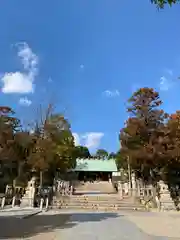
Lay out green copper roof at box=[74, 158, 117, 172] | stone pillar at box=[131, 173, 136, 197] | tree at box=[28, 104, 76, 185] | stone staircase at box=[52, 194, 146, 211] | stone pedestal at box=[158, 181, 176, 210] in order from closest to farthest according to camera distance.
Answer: stone pedestal at box=[158, 181, 176, 210] → stone staircase at box=[52, 194, 146, 211] → stone pillar at box=[131, 173, 136, 197] → tree at box=[28, 104, 76, 185] → green copper roof at box=[74, 158, 117, 172]

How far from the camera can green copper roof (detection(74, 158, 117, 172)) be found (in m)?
57.8

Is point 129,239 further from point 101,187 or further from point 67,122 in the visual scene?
point 101,187

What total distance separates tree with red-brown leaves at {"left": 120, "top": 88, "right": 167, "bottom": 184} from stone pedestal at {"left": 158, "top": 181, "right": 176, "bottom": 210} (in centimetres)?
632

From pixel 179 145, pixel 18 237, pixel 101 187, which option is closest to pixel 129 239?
pixel 18 237

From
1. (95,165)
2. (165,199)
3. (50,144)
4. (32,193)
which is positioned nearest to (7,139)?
(50,144)

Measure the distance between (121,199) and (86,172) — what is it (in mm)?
33452

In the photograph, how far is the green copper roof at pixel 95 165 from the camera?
57.8 metres

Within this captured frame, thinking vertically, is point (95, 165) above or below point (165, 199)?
above

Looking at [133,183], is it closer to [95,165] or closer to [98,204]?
[98,204]

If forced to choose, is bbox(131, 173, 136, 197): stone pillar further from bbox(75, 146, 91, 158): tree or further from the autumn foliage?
bbox(75, 146, 91, 158): tree

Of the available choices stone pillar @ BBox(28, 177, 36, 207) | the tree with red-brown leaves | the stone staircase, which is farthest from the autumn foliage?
stone pillar @ BBox(28, 177, 36, 207)

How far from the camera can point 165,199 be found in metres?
21.9

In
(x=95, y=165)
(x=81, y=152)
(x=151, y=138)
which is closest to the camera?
(x=151, y=138)

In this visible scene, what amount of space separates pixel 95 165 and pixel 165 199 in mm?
38117
